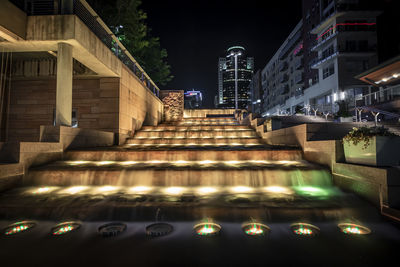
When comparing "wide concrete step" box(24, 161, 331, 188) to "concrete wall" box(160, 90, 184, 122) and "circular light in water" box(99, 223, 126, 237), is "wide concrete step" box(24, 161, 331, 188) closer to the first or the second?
"circular light in water" box(99, 223, 126, 237)

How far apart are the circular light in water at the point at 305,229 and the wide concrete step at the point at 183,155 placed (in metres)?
3.74

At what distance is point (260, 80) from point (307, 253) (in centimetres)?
8926

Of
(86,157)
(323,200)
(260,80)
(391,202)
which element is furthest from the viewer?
(260,80)

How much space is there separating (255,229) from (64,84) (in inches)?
323

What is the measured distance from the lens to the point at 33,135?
10.9 meters

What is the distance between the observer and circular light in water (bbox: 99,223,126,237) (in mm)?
3176

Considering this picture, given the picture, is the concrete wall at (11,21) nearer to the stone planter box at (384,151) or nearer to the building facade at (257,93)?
the stone planter box at (384,151)

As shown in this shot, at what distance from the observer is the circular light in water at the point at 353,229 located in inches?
129

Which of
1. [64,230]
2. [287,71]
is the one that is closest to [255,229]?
[64,230]

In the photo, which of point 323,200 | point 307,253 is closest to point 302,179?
point 323,200

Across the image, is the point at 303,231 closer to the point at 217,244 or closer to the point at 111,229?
the point at 217,244

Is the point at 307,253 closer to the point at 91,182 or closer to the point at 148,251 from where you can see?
the point at 148,251

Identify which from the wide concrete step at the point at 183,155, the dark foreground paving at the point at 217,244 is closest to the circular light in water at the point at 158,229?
the dark foreground paving at the point at 217,244

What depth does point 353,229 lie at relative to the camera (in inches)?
133
